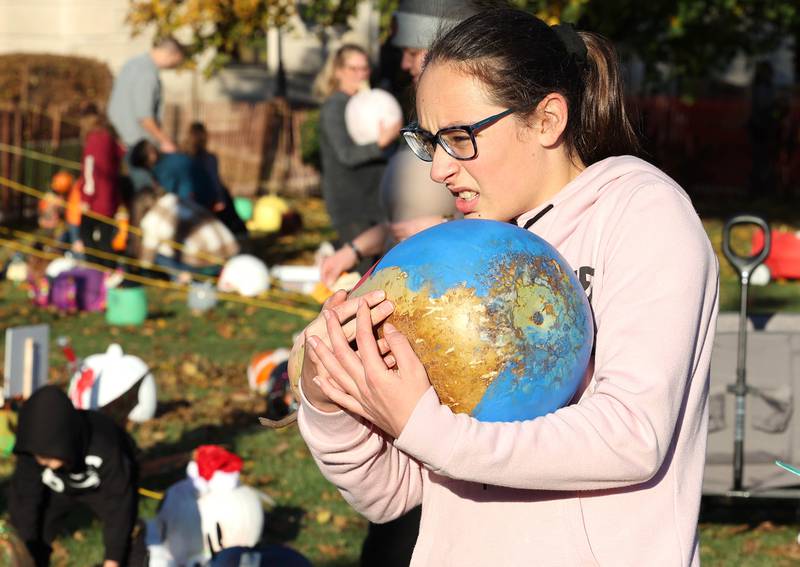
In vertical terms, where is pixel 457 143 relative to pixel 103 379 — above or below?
above

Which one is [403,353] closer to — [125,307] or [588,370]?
[588,370]

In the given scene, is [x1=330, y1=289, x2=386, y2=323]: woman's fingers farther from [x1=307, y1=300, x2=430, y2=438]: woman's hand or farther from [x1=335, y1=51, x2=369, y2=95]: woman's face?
[x1=335, y1=51, x2=369, y2=95]: woman's face

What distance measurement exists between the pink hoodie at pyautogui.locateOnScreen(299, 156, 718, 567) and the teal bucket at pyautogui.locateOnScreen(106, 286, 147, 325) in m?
9.27

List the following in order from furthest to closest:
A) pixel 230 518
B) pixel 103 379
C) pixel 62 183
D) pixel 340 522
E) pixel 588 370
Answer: pixel 62 183
pixel 103 379
pixel 340 522
pixel 230 518
pixel 588 370

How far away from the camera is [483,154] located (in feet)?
7.47

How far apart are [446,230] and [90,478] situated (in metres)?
3.43

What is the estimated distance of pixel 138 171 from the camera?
1346 centimetres

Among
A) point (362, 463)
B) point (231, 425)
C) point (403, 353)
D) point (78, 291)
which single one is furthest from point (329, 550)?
point (78, 291)

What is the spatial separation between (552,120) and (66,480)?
3482mm

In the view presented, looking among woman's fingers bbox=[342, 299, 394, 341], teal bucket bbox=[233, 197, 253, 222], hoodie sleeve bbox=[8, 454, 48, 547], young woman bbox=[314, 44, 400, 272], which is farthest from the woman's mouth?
teal bucket bbox=[233, 197, 253, 222]

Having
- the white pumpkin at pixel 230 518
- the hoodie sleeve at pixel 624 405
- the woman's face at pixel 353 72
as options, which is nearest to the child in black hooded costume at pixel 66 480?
the white pumpkin at pixel 230 518

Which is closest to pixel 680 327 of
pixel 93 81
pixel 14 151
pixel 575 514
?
pixel 575 514

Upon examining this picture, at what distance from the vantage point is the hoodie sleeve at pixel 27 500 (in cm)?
519

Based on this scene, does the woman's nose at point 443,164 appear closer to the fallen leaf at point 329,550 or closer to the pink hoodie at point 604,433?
the pink hoodie at point 604,433
